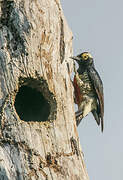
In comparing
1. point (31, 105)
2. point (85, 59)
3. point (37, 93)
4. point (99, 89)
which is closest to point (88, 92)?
point (99, 89)

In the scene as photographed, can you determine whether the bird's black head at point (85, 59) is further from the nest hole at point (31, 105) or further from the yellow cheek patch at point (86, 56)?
the nest hole at point (31, 105)

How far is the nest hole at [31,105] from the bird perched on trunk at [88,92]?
137 cm

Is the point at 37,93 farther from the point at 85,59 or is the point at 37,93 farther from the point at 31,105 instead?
the point at 85,59

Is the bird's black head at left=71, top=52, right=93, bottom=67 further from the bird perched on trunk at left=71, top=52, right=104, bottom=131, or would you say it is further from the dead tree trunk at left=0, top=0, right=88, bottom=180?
Answer: the dead tree trunk at left=0, top=0, right=88, bottom=180

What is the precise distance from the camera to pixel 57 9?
17.2 feet

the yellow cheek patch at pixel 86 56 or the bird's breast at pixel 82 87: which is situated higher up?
the yellow cheek patch at pixel 86 56

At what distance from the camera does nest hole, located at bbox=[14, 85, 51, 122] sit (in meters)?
5.05

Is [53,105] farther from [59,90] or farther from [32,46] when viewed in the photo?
[32,46]

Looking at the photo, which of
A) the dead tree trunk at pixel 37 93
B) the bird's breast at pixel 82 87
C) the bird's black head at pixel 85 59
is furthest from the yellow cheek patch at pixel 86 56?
the dead tree trunk at pixel 37 93

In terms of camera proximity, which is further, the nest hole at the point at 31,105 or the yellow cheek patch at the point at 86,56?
the yellow cheek patch at the point at 86,56

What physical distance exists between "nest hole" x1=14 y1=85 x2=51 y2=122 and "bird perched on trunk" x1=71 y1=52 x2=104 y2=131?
1.37 meters

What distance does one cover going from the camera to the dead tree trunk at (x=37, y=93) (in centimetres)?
436

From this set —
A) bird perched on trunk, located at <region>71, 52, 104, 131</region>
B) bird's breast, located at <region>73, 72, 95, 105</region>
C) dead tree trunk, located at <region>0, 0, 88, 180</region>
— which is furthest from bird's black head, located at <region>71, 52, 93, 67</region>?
dead tree trunk, located at <region>0, 0, 88, 180</region>

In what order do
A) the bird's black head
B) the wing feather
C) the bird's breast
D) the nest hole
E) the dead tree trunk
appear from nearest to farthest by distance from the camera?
1. the dead tree trunk
2. the nest hole
3. the bird's breast
4. the wing feather
5. the bird's black head
